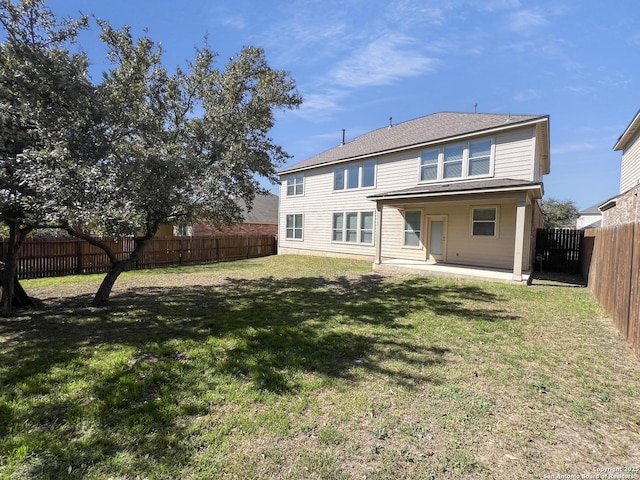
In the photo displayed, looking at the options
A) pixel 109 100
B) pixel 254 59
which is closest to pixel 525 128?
pixel 254 59

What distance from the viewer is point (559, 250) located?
13.6 meters

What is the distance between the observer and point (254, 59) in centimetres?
764

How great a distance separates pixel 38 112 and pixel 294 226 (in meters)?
16.7

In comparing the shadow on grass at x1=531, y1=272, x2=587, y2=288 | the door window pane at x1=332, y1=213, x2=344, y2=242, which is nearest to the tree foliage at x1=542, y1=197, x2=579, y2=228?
the shadow on grass at x1=531, y1=272, x2=587, y2=288

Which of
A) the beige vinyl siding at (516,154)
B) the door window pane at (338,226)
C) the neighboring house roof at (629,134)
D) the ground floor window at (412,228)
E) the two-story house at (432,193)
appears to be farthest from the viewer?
the door window pane at (338,226)

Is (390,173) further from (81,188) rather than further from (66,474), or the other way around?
(66,474)

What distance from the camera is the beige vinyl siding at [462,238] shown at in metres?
12.0

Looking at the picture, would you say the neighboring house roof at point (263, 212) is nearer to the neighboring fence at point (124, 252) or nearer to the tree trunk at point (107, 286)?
the neighboring fence at point (124, 252)

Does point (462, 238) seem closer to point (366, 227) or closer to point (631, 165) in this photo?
point (366, 227)

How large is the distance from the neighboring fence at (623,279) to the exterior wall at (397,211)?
4.74 metres

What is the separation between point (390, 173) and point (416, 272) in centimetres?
577

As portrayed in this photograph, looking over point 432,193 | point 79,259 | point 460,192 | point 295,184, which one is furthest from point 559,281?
point 79,259

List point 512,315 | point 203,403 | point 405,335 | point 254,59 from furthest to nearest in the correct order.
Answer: point 254,59
point 512,315
point 405,335
point 203,403

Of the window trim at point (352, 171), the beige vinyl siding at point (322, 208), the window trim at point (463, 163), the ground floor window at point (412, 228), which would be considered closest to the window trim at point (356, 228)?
the beige vinyl siding at point (322, 208)
